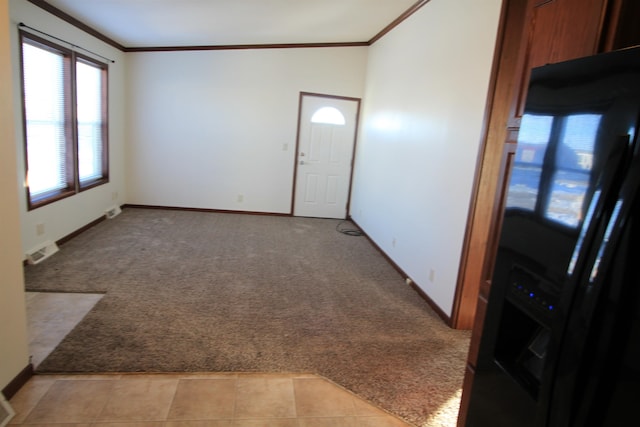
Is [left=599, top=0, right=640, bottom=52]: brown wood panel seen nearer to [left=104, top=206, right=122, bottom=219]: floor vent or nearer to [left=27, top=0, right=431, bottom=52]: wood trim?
[left=27, top=0, right=431, bottom=52]: wood trim

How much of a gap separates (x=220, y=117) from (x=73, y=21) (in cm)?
224

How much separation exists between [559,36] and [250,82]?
5389mm

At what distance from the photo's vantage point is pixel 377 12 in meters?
4.38

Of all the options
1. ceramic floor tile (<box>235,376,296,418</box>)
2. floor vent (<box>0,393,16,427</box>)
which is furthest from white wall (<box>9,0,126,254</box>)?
ceramic floor tile (<box>235,376,296,418</box>)

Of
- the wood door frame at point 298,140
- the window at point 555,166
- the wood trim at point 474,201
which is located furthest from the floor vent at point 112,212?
the window at point 555,166

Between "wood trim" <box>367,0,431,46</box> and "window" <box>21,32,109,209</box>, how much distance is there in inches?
145

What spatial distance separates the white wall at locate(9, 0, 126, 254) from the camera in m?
3.43

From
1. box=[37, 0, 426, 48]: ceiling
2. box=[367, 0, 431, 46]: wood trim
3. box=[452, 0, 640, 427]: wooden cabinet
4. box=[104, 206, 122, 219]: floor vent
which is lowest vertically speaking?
box=[104, 206, 122, 219]: floor vent

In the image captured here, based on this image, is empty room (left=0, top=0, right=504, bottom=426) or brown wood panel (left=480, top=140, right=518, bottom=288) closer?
brown wood panel (left=480, top=140, right=518, bottom=288)

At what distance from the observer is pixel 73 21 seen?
13.9 feet

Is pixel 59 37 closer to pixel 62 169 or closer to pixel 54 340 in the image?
pixel 62 169

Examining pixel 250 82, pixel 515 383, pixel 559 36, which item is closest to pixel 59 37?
pixel 250 82

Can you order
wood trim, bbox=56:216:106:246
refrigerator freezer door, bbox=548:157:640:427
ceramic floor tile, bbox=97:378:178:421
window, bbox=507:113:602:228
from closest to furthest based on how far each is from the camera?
refrigerator freezer door, bbox=548:157:640:427 < window, bbox=507:113:602:228 < ceramic floor tile, bbox=97:378:178:421 < wood trim, bbox=56:216:106:246

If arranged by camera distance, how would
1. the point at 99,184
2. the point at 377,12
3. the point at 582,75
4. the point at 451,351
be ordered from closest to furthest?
the point at 582,75 → the point at 451,351 → the point at 377,12 → the point at 99,184
